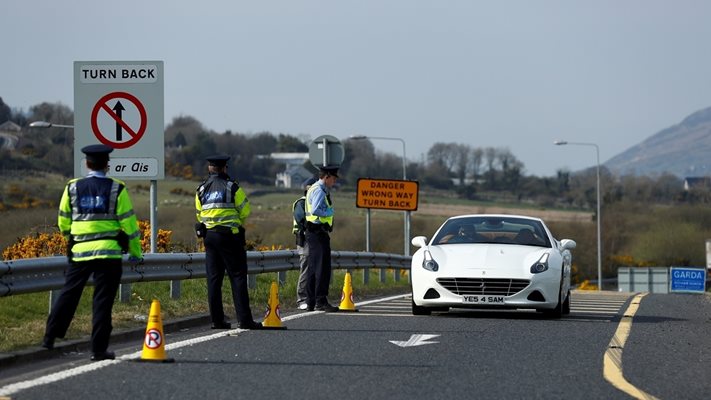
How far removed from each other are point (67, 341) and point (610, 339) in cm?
531

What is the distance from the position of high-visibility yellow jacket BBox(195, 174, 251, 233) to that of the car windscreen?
426 cm

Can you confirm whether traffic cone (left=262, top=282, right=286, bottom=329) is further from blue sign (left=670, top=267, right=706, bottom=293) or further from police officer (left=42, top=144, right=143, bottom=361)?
blue sign (left=670, top=267, right=706, bottom=293)

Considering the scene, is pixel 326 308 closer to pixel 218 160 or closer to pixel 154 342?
pixel 218 160

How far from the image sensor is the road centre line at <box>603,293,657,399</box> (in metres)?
9.16

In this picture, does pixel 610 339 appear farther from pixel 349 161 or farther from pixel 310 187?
pixel 349 161

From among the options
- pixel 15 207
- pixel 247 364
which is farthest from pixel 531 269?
pixel 15 207

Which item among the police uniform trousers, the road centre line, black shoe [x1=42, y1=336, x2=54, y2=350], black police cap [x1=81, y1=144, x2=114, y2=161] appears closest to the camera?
the road centre line

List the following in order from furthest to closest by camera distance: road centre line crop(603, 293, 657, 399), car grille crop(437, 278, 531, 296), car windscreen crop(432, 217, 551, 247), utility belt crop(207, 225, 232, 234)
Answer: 1. car windscreen crop(432, 217, 551, 247)
2. car grille crop(437, 278, 531, 296)
3. utility belt crop(207, 225, 232, 234)
4. road centre line crop(603, 293, 657, 399)

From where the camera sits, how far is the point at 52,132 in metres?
46.4

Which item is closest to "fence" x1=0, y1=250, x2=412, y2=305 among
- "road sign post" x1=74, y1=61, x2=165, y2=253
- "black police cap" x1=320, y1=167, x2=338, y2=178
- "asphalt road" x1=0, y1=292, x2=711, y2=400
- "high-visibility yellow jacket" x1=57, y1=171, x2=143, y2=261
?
"road sign post" x1=74, y1=61, x2=165, y2=253

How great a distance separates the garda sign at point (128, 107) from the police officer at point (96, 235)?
517 cm

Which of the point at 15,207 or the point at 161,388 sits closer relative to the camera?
the point at 161,388

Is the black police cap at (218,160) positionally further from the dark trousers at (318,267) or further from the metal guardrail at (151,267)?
the dark trousers at (318,267)

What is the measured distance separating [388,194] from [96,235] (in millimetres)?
24601
